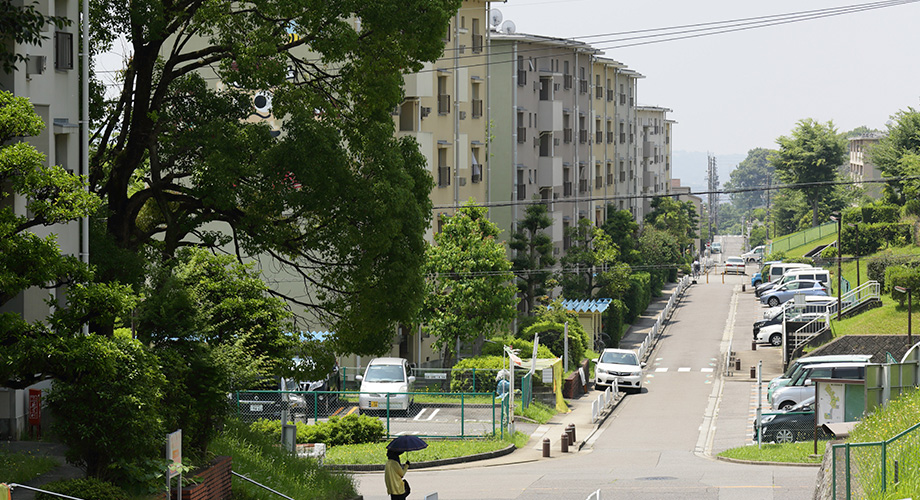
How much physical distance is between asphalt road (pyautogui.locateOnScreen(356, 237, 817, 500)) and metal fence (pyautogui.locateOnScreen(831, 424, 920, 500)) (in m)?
4.63

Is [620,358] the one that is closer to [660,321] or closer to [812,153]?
[660,321]

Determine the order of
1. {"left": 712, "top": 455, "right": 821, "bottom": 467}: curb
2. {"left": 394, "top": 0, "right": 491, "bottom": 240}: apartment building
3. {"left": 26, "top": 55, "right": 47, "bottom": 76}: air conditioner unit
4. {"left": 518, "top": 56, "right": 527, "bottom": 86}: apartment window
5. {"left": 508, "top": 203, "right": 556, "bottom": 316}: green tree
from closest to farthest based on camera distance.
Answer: {"left": 26, "top": 55, "right": 47, "bottom": 76}: air conditioner unit < {"left": 712, "top": 455, "right": 821, "bottom": 467}: curb < {"left": 394, "top": 0, "right": 491, "bottom": 240}: apartment building < {"left": 508, "top": 203, "right": 556, "bottom": 316}: green tree < {"left": 518, "top": 56, "right": 527, "bottom": 86}: apartment window

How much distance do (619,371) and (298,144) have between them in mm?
28220

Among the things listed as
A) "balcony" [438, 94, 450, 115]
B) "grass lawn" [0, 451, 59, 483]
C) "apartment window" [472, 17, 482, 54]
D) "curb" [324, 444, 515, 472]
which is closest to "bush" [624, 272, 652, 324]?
"apartment window" [472, 17, 482, 54]

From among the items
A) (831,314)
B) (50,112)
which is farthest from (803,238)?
(50,112)

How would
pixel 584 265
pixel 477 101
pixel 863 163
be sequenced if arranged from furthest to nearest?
pixel 863 163
pixel 584 265
pixel 477 101

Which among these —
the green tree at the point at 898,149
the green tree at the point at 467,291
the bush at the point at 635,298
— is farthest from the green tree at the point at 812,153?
the green tree at the point at 467,291

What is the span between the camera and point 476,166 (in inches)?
2286

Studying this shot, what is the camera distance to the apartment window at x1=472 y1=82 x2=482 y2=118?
2296 inches

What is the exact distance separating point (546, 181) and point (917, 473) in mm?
53781

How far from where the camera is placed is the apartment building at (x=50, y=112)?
2203 cm

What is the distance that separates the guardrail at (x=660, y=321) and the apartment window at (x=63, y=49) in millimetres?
37712

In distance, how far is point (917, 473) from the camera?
15906 millimetres

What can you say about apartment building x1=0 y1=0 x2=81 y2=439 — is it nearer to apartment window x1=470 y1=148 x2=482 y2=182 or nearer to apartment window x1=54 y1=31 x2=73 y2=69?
apartment window x1=54 y1=31 x2=73 y2=69
